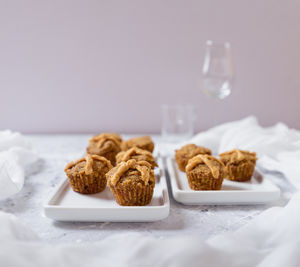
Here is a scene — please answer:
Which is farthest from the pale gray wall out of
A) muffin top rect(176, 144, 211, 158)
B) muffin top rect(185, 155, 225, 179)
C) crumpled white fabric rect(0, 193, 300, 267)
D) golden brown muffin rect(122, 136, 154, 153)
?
crumpled white fabric rect(0, 193, 300, 267)

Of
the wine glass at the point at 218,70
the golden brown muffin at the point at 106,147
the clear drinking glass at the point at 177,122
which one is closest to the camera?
the golden brown muffin at the point at 106,147

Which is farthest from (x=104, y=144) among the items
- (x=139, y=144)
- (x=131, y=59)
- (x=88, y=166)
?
(x=131, y=59)

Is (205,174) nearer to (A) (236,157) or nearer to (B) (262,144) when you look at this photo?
(A) (236,157)

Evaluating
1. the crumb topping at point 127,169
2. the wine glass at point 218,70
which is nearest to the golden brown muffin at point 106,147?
the crumb topping at point 127,169

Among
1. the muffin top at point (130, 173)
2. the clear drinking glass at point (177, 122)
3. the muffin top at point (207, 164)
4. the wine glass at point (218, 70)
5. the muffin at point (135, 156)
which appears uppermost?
the wine glass at point (218, 70)

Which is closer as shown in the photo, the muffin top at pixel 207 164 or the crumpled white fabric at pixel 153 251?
the crumpled white fabric at pixel 153 251

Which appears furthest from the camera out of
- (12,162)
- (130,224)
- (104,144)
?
(104,144)

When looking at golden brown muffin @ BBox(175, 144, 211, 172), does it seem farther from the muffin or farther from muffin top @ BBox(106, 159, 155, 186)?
muffin top @ BBox(106, 159, 155, 186)

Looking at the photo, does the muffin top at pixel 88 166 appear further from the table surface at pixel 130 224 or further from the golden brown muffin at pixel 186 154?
the golden brown muffin at pixel 186 154
